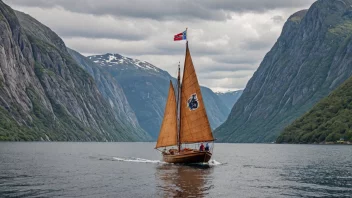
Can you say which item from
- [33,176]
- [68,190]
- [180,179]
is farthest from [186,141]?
[68,190]

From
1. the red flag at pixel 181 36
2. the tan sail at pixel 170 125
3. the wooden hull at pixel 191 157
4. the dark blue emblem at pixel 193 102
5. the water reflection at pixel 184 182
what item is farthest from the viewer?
the tan sail at pixel 170 125

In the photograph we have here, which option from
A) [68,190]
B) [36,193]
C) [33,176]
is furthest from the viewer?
[33,176]

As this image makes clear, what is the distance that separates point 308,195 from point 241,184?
517 inches

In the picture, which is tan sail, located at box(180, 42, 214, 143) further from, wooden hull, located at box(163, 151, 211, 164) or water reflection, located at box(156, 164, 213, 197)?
water reflection, located at box(156, 164, 213, 197)

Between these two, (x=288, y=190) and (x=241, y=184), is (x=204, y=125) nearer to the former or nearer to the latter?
(x=241, y=184)

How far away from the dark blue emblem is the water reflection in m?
11.0

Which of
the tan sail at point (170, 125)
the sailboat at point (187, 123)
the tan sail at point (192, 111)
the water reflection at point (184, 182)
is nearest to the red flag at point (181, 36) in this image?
the sailboat at point (187, 123)

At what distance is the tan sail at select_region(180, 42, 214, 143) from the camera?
3652 inches

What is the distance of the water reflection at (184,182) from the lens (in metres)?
60.5

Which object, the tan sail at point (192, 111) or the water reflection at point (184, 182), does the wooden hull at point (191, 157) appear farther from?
the water reflection at point (184, 182)

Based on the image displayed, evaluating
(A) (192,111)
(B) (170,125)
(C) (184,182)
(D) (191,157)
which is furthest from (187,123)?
(C) (184,182)

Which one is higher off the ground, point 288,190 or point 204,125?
point 204,125

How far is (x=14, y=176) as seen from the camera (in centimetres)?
7494

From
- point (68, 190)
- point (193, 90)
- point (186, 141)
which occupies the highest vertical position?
point (193, 90)
